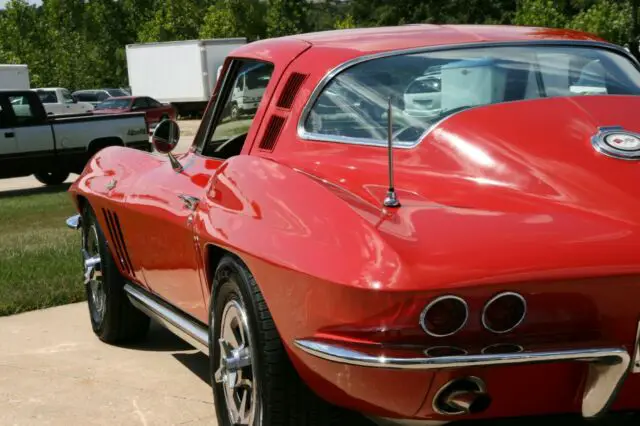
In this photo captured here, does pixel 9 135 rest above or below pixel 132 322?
below

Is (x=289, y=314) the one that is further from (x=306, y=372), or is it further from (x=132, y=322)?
(x=132, y=322)

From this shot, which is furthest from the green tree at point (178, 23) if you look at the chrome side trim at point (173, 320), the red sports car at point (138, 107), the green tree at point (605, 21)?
the chrome side trim at point (173, 320)

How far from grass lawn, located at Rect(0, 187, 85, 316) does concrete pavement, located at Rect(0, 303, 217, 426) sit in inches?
19.5

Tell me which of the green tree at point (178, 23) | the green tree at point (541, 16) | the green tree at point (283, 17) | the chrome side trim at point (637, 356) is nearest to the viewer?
the chrome side trim at point (637, 356)

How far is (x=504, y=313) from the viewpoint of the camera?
292 cm

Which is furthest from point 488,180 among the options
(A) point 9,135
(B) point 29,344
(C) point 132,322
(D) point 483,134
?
(A) point 9,135

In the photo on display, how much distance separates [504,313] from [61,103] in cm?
3762

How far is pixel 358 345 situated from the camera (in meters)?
2.97

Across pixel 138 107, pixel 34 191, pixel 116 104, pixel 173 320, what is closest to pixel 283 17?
pixel 138 107

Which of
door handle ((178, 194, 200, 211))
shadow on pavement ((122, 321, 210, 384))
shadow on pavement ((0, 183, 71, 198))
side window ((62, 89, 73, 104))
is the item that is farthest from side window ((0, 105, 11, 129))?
side window ((62, 89, 73, 104))

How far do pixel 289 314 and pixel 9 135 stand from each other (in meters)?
15.9

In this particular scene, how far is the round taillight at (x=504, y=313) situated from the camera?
290cm

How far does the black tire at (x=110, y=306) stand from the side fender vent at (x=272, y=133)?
1.88 metres

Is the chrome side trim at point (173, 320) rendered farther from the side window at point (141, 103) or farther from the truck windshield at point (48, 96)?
the truck windshield at point (48, 96)
